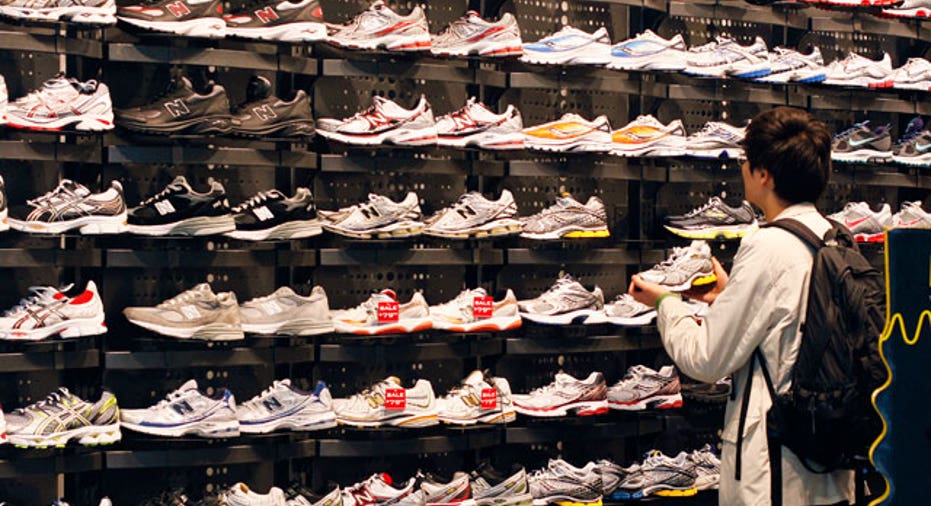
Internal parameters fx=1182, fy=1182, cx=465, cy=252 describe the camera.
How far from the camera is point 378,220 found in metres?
5.88

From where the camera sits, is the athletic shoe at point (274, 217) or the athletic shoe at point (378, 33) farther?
the athletic shoe at point (378, 33)

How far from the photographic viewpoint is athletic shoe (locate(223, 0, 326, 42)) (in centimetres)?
565

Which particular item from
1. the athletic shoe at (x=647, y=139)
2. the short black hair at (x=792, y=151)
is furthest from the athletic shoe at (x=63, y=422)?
the short black hair at (x=792, y=151)

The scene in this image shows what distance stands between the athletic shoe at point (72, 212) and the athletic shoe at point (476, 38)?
5.94ft

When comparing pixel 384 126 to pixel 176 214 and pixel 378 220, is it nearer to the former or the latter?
pixel 378 220

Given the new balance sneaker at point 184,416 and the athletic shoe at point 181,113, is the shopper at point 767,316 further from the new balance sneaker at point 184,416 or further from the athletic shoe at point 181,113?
the athletic shoe at point 181,113

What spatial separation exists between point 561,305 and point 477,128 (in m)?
1.04

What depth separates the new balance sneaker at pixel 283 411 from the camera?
18.3 feet

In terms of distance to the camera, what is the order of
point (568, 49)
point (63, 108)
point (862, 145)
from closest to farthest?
point (63, 108)
point (568, 49)
point (862, 145)

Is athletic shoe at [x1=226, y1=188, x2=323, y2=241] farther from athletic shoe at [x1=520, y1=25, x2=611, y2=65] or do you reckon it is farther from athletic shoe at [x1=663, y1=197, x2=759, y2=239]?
athletic shoe at [x1=663, y1=197, x2=759, y2=239]

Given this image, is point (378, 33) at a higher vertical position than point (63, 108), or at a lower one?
higher

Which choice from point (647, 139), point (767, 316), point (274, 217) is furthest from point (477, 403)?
point (767, 316)

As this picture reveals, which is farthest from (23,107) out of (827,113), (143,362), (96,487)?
(827,113)

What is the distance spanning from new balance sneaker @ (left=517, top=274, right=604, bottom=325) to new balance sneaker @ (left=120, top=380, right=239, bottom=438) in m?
1.71
